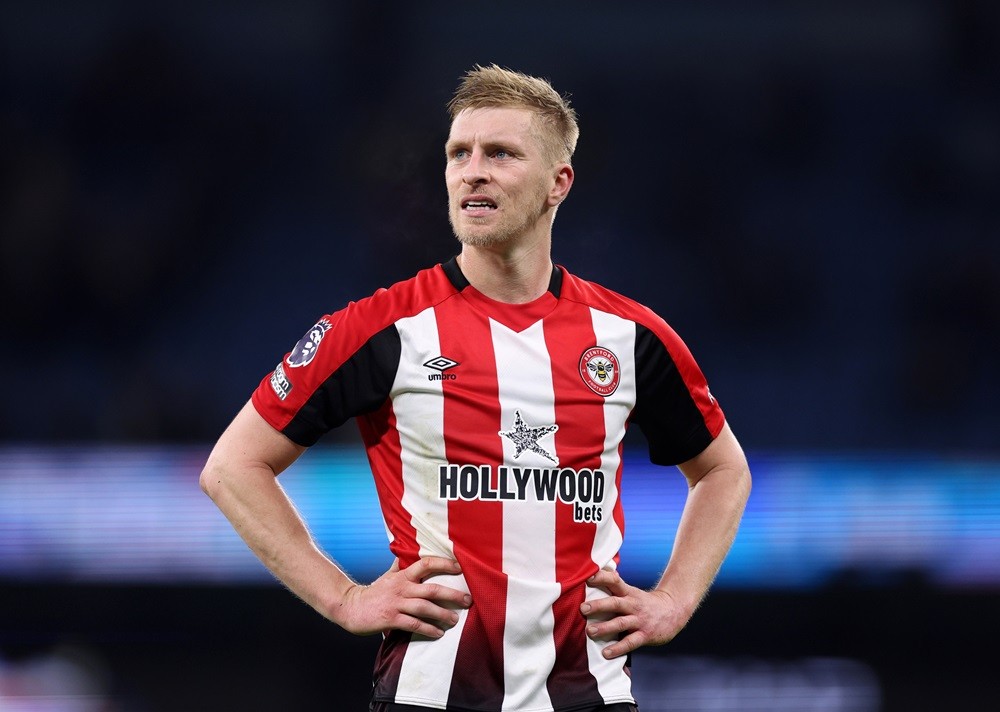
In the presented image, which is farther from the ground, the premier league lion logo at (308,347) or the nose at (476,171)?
the nose at (476,171)

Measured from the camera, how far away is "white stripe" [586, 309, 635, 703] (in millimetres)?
2387

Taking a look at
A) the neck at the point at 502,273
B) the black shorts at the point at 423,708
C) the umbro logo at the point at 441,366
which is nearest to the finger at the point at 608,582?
the black shorts at the point at 423,708

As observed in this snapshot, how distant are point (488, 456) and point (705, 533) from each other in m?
0.57

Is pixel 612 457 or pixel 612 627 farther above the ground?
pixel 612 457

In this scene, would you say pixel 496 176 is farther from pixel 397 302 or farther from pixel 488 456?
pixel 488 456

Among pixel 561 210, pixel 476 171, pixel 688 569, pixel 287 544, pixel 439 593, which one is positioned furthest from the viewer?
pixel 561 210

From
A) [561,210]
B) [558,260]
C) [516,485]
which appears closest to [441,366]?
[516,485]

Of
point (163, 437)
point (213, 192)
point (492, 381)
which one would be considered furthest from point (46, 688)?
point (492, 381)

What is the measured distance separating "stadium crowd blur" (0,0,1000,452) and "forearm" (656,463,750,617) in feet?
12.9

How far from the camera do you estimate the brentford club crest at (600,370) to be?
98.2 inches

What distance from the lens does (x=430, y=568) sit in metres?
2.31

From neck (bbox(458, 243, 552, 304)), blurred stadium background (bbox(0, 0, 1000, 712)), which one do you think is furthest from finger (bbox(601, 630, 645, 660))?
blurred stadium background (bbox(0, 0, 1000, 712))

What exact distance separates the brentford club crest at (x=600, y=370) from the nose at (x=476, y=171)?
41cm

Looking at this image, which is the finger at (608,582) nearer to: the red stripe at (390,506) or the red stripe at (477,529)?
the red stripe at (477,529)
